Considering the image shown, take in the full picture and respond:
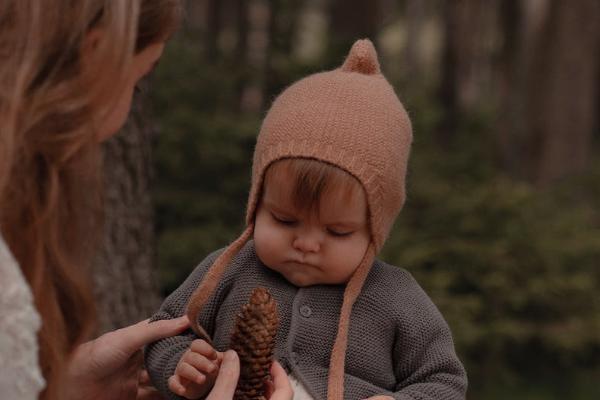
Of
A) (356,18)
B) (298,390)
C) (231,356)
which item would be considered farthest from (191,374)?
(356,18)

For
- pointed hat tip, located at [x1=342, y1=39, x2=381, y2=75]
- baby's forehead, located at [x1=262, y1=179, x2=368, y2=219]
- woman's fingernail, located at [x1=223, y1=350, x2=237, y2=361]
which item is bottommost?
woman's fingernail, located at [x1=223, y1=350, x2=237, y2=361]

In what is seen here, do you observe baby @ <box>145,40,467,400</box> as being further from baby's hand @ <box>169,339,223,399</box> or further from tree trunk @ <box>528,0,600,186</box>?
tree trunk @ <box>528,0,600,186</box>

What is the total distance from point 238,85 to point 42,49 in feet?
21.5

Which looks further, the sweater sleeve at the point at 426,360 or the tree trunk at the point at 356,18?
the tree trunk at the point at 356,18

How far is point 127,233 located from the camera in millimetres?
4457

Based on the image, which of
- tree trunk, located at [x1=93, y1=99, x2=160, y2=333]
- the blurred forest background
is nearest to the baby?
tree trunk, located at [x1=93, y1=99, x2=160, y2=333]

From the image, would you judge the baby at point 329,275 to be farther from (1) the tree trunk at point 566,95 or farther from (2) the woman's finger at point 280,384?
(1) the tree trunk at point 566,95

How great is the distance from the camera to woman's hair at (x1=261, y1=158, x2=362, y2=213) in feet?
7.66

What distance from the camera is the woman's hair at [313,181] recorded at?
2.34 meters

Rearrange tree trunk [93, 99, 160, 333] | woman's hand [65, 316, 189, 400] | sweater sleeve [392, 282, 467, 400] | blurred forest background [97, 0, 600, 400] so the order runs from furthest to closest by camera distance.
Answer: blurred forest background [97, 0, 600, 400] < tree trunk [93, 99, 160, 333] < woman's hand [65, 316, 189, 400] < sweater sleeve [392, 282, 467, 400]

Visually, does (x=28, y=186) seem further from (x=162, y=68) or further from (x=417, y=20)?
(x=417, y=20)

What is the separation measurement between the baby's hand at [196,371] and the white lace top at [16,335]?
64cm

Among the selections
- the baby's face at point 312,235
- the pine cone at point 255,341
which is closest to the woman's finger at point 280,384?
the pine cone at point 255,341

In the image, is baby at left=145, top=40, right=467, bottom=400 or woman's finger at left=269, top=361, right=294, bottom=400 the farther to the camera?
baby at left=145, top=40, right=467, bottom=400
